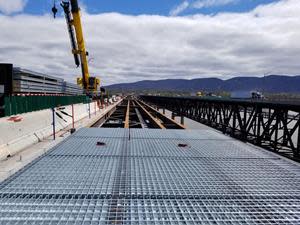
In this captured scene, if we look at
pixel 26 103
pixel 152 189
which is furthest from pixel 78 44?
pixel 152 189

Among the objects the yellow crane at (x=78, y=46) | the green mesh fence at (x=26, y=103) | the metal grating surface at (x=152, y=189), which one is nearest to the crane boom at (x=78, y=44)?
the yellow crane at (x=78, y=46)

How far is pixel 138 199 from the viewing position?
9.87 ft

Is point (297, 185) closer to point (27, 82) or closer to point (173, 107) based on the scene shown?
point (27, 82)

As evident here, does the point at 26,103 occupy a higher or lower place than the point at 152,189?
higher

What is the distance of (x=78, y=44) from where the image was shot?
128 ft

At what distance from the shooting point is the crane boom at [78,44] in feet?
116

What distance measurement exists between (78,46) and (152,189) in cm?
3915

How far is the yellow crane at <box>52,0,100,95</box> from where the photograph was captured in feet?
116

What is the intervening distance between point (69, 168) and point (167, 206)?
191 centimetres

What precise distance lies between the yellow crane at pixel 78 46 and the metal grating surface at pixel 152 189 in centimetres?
3464

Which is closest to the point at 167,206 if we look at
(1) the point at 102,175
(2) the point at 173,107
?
(1) the point at 102,175

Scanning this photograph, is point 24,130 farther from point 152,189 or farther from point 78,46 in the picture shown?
point 78,46

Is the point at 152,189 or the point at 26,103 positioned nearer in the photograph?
the point at 152,189

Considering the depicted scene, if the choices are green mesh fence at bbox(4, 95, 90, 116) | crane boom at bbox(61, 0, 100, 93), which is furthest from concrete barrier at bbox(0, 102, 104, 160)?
crane boom at bbox(61, 0, 100, 93)
